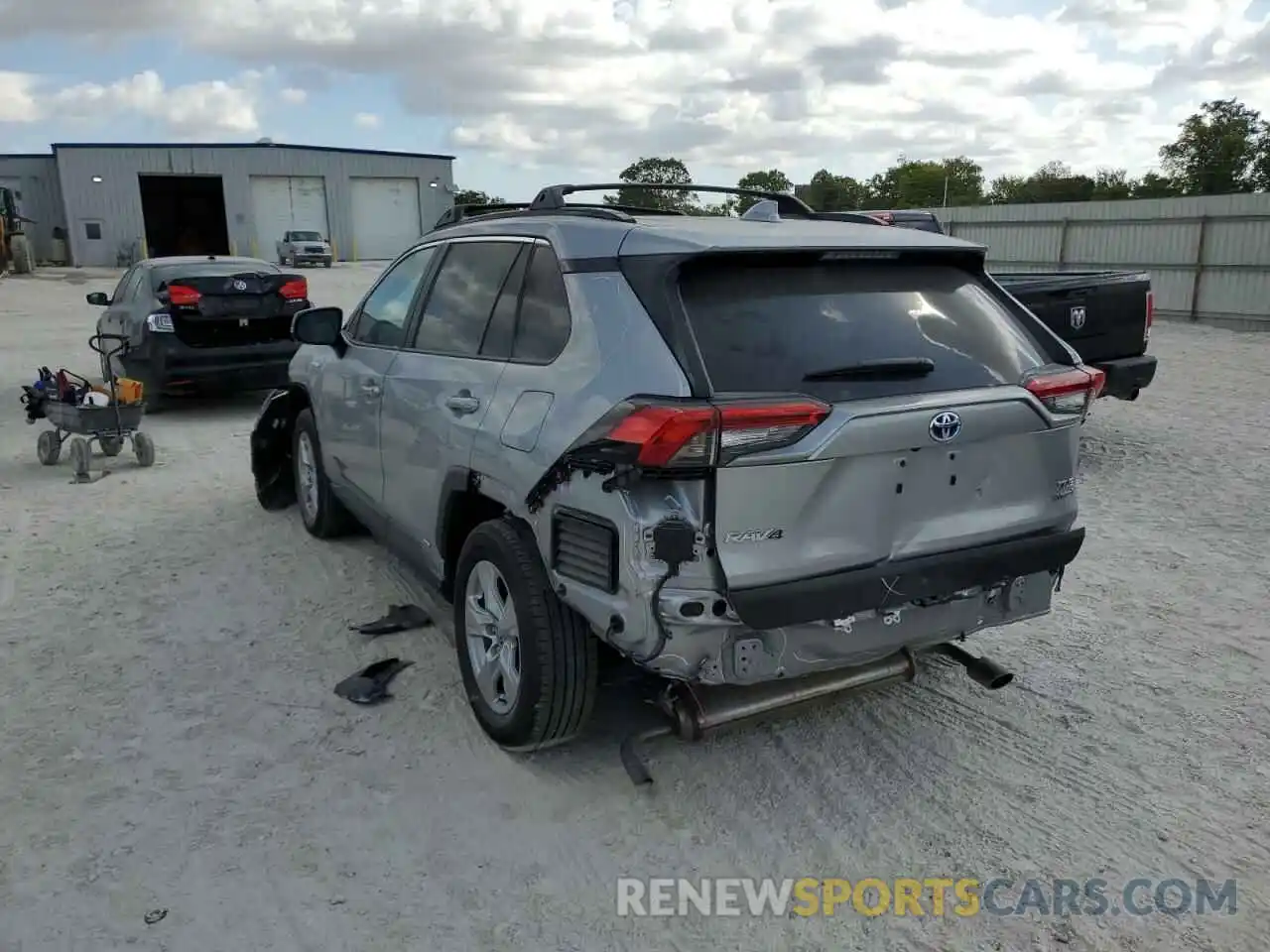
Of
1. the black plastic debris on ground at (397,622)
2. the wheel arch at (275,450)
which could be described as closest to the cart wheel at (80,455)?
the wheel arch at (275,450)

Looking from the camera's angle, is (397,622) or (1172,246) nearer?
(397,622)

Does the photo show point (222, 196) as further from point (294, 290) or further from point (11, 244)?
point (294, 290)

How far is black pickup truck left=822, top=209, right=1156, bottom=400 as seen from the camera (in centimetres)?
784

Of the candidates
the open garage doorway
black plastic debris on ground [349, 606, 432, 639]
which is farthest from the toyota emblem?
the open garage doorway

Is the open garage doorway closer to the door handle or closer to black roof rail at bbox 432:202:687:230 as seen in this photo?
black roof rail at bbox 432:202:687:230

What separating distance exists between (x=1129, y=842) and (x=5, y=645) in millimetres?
4647

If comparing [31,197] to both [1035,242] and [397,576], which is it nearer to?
[1035,242]

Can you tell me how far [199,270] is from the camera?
10102mm

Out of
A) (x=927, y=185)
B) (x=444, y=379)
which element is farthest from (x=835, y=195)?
(x=444, y=379)

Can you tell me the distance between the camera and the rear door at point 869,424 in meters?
2.85

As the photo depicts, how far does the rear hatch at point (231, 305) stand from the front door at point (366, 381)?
5185 mm

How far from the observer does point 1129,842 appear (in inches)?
120

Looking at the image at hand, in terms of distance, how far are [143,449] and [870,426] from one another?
22.3 feet

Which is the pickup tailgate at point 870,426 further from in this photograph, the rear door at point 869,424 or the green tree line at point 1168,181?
the green tree line at point 1168,181
